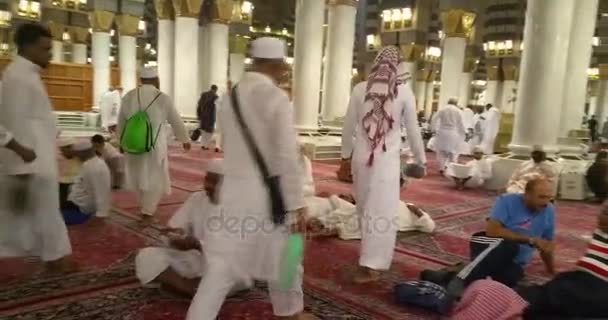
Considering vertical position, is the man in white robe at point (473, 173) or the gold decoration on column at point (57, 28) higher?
the gold decoration on column at point (57, 28)

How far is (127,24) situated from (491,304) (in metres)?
13.4

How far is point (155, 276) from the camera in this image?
2.50 m

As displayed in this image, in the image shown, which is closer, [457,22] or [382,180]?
[382,180]

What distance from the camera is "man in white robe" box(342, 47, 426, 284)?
2.83m

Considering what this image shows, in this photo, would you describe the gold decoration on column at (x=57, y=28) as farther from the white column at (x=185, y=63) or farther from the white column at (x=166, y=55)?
the white column at (x=185, y=63)

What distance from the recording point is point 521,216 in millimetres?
2709

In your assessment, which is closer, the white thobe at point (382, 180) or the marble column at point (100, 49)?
the white thobe at point (382, 180)

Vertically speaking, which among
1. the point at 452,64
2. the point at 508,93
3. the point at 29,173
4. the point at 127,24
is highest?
the point at 127,24

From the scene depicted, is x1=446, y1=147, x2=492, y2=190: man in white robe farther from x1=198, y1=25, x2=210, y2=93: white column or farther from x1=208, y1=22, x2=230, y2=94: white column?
x1=198, y1=25, x2=210, y2=93: white column

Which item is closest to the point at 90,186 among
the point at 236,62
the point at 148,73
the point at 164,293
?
the point at 148,73

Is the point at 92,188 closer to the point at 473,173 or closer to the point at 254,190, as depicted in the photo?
the point at 254,190

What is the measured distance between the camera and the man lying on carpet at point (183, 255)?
2449 millimetres

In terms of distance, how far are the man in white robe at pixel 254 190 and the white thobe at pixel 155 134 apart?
7.13 feet

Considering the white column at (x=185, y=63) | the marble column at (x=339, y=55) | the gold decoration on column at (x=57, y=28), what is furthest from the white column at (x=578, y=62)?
the gold decoration on column at (x=57, y=28)
